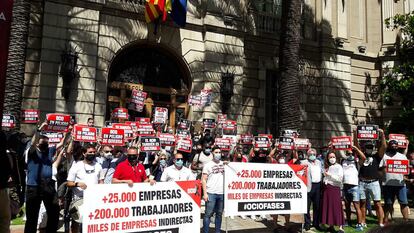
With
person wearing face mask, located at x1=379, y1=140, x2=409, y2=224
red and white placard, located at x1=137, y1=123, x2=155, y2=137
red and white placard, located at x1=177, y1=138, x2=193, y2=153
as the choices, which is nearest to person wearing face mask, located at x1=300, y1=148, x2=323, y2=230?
person wearing face mask, located at x1=379, y1=140, x2=409, y2=224

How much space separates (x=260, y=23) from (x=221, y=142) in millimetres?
9745

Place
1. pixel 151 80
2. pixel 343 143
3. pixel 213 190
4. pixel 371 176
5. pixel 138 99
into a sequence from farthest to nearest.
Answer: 1. pixel 151 80
2. pixel 138 99
3. pixel 343 143
4. pixel 371 176
5. pixel 213 190

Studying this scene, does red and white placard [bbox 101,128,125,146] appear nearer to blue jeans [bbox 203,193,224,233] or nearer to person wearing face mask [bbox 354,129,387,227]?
blue jeans [bbox 203,193,224,233]

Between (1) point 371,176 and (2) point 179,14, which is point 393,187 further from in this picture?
(2) point 179,14

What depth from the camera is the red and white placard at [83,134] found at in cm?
998

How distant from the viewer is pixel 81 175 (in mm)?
7754

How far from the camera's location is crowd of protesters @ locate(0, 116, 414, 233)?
24.0 feet

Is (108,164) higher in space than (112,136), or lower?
lower

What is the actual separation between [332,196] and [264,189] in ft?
7.16

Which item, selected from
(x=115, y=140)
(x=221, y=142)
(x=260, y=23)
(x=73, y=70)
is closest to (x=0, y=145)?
(x=115, y=140)

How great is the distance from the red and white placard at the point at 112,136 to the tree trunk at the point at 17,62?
10.5 ft

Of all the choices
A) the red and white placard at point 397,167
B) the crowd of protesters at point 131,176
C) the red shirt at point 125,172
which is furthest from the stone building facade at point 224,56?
the red and white placard at point 397,167

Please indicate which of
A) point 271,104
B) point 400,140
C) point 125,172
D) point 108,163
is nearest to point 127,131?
point 108,163

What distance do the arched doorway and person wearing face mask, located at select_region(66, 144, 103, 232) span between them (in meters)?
8.58
